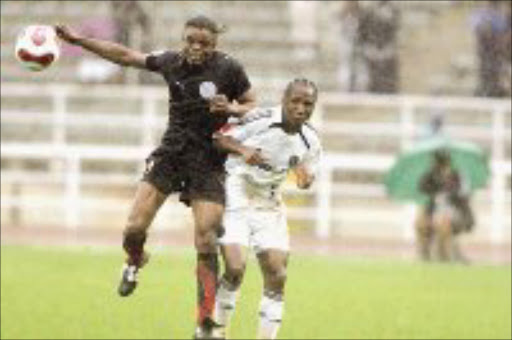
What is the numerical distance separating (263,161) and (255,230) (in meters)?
0.60

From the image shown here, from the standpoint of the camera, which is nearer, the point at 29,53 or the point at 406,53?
the point at 29,53

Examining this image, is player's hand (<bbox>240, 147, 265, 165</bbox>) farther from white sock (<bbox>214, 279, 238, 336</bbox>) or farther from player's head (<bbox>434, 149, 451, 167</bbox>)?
player's head (<bbox>434, 149, 451, 167</bbox>)

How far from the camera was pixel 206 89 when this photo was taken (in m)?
14.8

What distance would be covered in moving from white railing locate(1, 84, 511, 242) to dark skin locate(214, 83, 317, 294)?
11.7m

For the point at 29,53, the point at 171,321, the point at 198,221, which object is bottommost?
the point at 171,321

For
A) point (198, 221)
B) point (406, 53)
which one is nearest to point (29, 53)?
point (198, 221)

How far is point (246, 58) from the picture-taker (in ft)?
86.1

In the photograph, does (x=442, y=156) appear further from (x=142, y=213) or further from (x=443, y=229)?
(x=142, y=213)

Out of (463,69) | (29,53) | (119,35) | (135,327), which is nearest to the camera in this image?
(29,53)

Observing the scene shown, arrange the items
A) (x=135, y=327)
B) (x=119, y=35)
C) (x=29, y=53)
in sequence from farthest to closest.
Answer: (x=119, y=35)
(x=135, y=327)
(x=29, y=53)

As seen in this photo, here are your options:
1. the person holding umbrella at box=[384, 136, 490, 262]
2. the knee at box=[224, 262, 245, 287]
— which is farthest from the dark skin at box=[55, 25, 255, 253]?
the person holding umbrella at box=[384, 136, 490, 262]

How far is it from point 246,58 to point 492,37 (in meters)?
2.98

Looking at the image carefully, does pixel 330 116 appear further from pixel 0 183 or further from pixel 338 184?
pixel 0 183

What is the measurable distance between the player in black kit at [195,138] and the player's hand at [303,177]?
551mm
